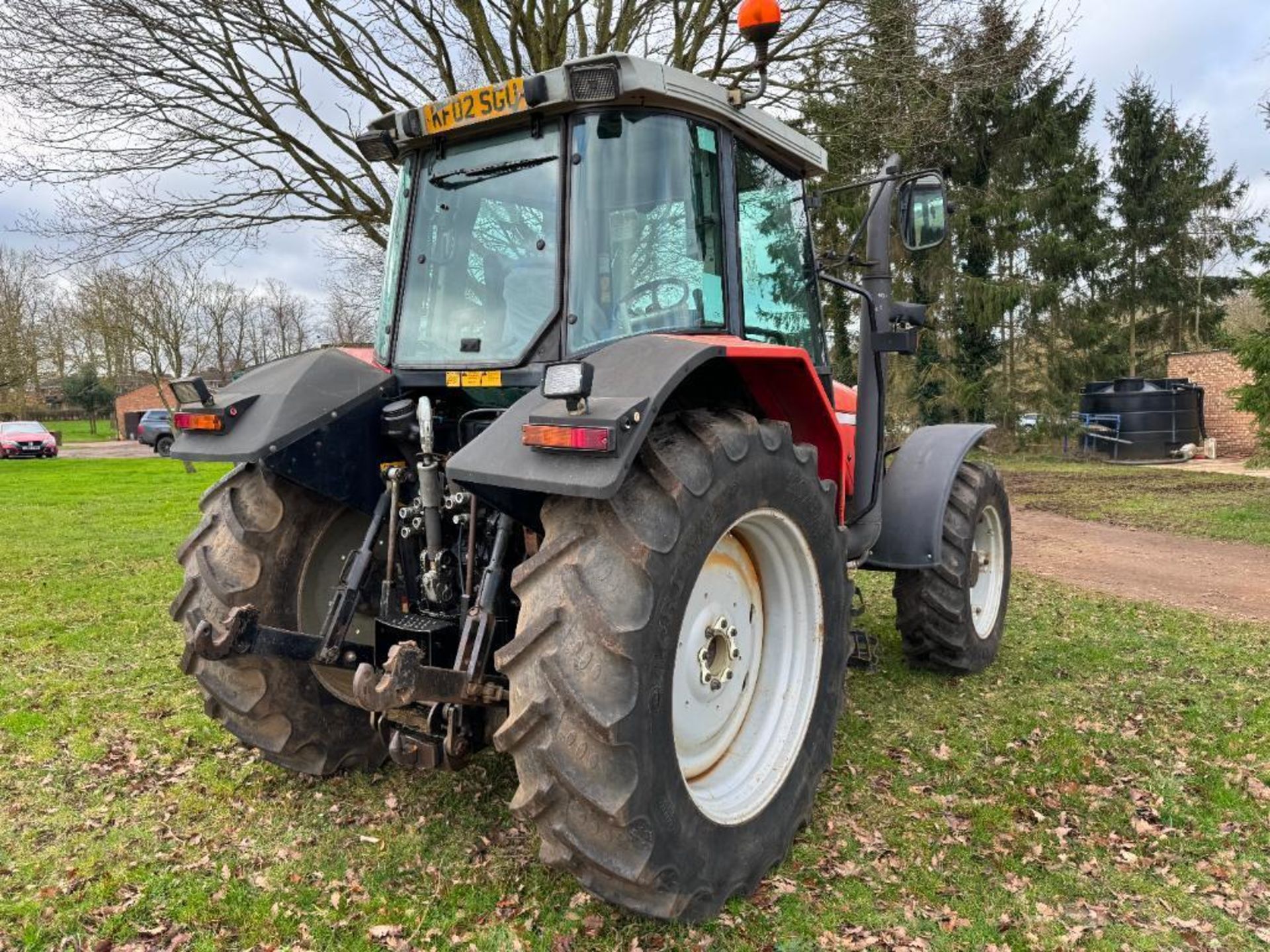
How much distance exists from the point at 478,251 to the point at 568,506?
49.3 inches

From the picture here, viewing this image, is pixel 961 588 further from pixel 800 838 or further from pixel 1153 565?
pixel 1153 565

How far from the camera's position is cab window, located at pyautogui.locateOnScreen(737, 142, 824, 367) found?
3.39m

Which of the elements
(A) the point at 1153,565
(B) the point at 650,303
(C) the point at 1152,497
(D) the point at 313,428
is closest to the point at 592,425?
(B) the point at 650,303

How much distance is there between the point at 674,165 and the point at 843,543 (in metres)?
1.44

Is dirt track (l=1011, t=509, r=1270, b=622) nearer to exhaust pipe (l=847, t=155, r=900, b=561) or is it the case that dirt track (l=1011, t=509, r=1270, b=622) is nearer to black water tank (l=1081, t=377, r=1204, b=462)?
exhaust pipe (l=847, t=155, r=900, b=561)

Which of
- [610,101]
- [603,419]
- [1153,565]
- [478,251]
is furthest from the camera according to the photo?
[1153,565]

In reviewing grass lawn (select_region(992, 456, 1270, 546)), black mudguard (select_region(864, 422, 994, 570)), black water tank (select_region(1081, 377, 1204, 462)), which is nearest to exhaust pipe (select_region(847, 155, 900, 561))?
black mudguard (select_region(864, 422, 994, 570))

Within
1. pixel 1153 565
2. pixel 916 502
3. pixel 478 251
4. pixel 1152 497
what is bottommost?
pixel 1153 565

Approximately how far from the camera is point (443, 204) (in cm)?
316

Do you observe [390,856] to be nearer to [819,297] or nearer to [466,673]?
[466,673]

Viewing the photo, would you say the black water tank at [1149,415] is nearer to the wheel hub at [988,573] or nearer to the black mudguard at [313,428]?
the wheel hub at [988,573]

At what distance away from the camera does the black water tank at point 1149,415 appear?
19.7 m

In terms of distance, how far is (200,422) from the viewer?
2.88 metres

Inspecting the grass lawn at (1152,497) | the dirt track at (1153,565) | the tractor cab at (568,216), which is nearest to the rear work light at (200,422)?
the tractor cab at (568,216)
